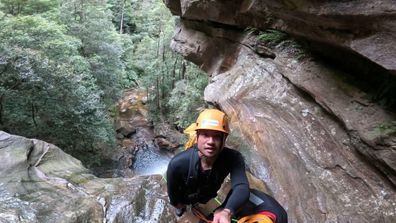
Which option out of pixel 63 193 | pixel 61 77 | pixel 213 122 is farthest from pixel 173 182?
pixel 61 77

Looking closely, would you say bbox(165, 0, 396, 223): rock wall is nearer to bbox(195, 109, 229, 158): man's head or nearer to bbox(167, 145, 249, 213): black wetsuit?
bbox(167, 145, 249, 213): black wetsuit

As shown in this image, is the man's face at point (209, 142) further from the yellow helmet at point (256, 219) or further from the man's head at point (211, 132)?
the yellow helmet at point (256, 219)

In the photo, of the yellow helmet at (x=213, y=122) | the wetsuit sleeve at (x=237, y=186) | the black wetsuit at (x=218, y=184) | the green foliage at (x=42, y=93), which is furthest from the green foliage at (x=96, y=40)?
the wetsuit sleeve at (x=237, y=186)

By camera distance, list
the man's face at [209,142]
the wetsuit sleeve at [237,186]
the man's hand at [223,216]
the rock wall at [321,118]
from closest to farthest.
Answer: the man's hand at [223,216]
the wetsuit sleeve at [237,186]
the man's face at [209,142]
the rock wall at [321,118]

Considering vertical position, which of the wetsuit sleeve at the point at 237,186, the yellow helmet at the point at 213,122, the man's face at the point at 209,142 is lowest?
the wetsuit sleeve at the point at 237,186

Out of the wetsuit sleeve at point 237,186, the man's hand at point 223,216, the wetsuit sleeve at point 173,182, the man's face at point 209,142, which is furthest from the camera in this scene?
the wetsuit sleeve at point 173,182

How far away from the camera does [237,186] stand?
3277 millimetres

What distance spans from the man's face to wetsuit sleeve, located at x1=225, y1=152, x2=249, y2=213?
248mm

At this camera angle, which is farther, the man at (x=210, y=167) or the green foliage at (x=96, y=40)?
the green foliage at (x=96, y=40)

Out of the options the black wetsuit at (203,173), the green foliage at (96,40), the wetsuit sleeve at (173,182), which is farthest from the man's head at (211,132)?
the green foliage at (96,40)

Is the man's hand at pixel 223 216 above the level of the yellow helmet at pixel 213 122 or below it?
below

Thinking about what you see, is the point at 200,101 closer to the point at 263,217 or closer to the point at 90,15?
the point at 90,15

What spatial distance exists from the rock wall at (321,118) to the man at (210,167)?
6.05 feet

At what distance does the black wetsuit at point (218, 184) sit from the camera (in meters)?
3.19
